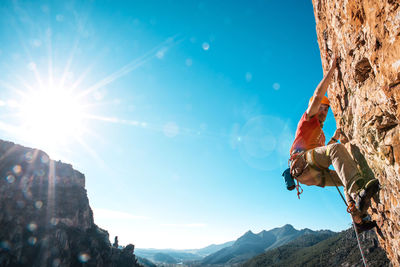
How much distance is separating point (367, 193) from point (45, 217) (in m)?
103

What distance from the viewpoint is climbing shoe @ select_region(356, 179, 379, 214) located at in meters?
3.37

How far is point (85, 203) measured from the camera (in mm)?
98125

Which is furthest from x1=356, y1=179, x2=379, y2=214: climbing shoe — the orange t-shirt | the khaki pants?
the orange t-shirt

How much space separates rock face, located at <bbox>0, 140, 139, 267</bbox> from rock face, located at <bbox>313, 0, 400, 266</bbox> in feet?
308

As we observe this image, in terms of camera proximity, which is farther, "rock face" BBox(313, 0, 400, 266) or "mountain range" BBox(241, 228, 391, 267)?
"mountain range" BBox(241, 228, 391, 267)

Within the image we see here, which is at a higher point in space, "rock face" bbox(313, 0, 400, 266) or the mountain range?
"rock face" bbox(313, 0, 400, 266)

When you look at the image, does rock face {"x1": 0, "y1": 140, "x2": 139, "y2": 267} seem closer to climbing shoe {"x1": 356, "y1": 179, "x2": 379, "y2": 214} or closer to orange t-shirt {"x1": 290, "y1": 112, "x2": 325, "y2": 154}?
orange t-shirt {"x1": 290, "y1": 112, "x2": 325, "y2": 154}

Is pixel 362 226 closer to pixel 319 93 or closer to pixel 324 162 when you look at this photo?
pixel 324 162

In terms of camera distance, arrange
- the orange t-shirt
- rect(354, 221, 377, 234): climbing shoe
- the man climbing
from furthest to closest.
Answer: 1. the orange t-shirt
2. rect(354, 221, 377, 234): climbing shoe
3. the man climbing

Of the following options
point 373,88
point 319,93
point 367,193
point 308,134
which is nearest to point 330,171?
point 308,134

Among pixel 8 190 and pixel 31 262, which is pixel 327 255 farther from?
pixel 8 190

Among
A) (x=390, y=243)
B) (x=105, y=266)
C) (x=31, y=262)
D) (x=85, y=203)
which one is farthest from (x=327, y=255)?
(x=390, y=243)

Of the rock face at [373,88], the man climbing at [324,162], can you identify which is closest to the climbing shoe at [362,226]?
the man climbing at [324,162]

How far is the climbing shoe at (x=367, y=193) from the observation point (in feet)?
11.0
